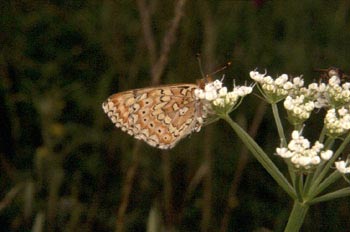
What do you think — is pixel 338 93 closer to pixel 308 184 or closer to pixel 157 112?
pixel 308 184

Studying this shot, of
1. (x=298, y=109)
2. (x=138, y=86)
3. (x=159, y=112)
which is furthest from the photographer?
(x=138, y=86)

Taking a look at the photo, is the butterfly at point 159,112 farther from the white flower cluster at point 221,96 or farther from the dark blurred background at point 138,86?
the dark blurred background at point 138,86

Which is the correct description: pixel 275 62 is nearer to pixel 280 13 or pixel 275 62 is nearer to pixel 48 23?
pixel 280 13

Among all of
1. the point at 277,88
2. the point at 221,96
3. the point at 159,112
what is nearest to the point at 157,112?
the point at 159,112

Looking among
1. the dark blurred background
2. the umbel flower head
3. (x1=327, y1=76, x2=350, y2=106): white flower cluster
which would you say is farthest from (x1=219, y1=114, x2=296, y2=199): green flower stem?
the dark blurred background

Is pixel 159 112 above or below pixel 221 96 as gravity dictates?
below

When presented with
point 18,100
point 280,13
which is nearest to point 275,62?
point 280,13

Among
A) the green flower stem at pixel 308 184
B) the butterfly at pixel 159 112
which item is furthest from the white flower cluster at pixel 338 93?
the butterfly at pixel 159 112
